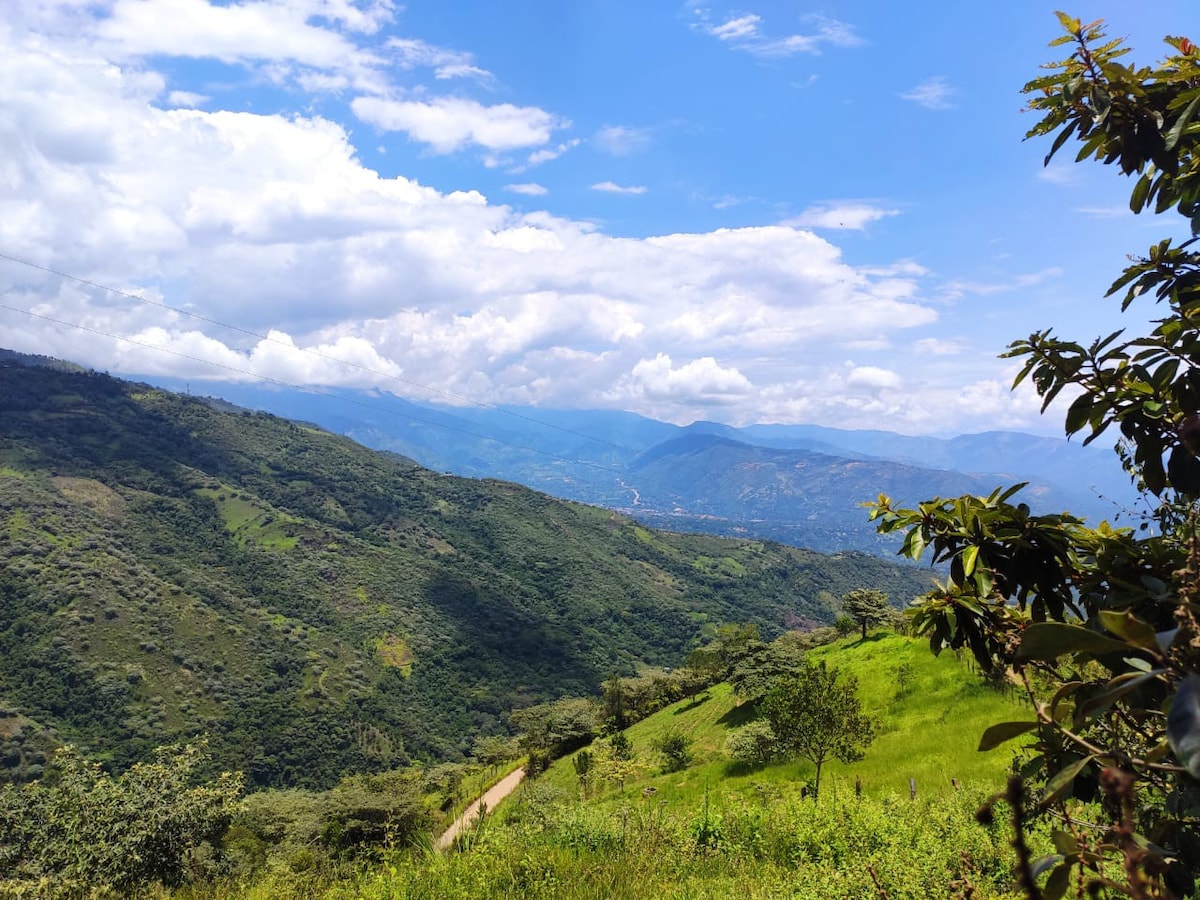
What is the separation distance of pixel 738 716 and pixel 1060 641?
142 ft

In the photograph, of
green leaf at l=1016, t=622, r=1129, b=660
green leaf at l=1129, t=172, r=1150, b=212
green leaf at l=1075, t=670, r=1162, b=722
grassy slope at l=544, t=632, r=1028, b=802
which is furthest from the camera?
grassy slope at l=544, t=632, r=1028, b=802

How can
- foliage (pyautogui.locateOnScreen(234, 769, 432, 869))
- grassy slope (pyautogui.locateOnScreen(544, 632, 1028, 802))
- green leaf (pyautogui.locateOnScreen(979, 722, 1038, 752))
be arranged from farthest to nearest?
1. foliage (pyautogui.locateOnScreen(234, 769, 432, 869))
2. grassy slope (pyautogui.locateOnScreen(544, 632, 1028, 802))
3. green leaf (pyautogui.locateOnScreen(979, 722, 1038, 752))

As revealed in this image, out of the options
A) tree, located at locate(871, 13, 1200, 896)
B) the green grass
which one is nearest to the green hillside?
the green grass

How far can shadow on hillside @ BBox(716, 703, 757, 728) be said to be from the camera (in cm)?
3892

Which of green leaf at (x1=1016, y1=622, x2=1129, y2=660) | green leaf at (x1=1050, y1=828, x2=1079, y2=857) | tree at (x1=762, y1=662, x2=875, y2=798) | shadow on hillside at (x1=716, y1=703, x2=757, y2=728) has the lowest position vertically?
shadow on hillside at (x1=716, y1=703, x2=757, y2=728)

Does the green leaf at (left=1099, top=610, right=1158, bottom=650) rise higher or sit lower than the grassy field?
higher

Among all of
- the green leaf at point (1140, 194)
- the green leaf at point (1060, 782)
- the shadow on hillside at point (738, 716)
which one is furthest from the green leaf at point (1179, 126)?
the shadow on hillside at point (738, 716)

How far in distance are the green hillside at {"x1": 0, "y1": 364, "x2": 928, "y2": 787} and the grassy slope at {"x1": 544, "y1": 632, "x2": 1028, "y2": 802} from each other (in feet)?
282

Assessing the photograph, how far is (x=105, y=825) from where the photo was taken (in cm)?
1491

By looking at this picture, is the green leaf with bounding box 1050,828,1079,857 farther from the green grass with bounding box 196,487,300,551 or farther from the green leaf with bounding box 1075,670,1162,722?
the green grass with bounding box 196,487,300,551

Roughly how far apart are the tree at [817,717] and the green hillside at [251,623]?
96.5 m

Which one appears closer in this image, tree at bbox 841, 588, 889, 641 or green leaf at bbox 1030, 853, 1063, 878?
green leaf at bbox 1030, 853, 1063, 878

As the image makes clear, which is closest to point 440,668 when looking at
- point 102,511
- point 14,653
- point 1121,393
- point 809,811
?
point 14,653

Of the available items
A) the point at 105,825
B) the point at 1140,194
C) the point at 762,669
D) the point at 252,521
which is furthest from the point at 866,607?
the point at 252,521
